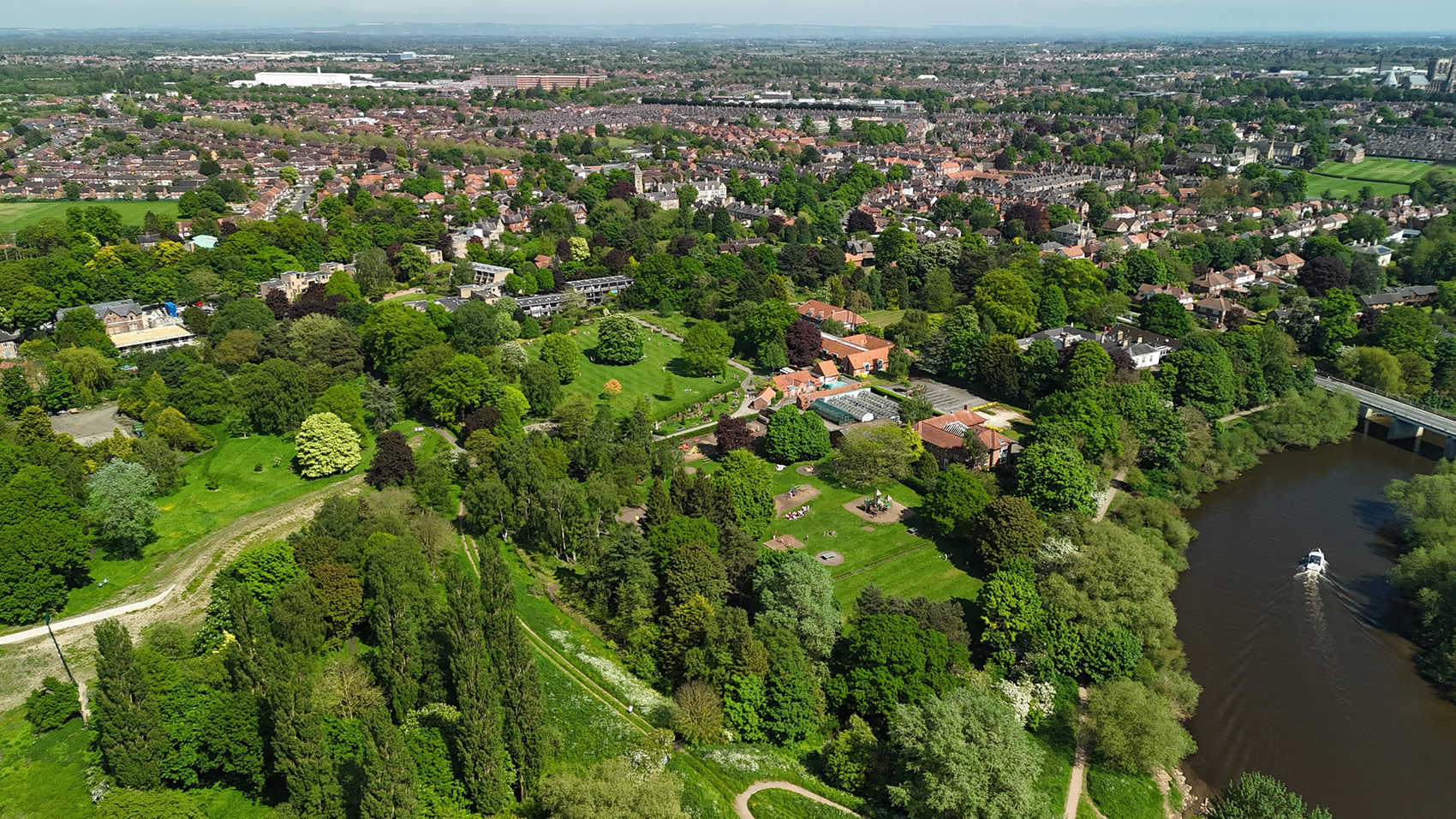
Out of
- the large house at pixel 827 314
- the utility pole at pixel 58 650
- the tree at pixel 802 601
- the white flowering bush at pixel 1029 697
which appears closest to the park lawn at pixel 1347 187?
the large house at pixel 827 314

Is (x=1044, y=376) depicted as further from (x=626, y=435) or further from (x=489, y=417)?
(x=489, y=417)

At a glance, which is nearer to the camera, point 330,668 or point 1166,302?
point 330,668

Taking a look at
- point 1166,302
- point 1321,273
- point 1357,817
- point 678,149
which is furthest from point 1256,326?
point 678,149

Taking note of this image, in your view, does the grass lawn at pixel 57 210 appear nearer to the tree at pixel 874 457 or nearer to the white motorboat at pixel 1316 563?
the tree at pixel 874 457

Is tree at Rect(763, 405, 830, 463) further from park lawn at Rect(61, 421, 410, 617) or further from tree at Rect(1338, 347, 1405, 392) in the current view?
tree at Rect(1338, 347, 1405, 392)

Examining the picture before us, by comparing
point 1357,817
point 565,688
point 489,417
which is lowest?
point 1357,817

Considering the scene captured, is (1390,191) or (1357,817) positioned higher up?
(1390,191)

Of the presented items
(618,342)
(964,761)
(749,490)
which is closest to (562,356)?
(618,342)

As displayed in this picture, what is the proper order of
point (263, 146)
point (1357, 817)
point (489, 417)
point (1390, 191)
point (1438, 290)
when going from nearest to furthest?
1. point (1357, 817)
2. point (489, 417)
3. point (1438, 290)
4. point (1390, 191)
5. point (263, 146)

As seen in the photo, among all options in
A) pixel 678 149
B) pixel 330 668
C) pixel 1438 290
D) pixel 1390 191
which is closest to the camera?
pixel 330 668
